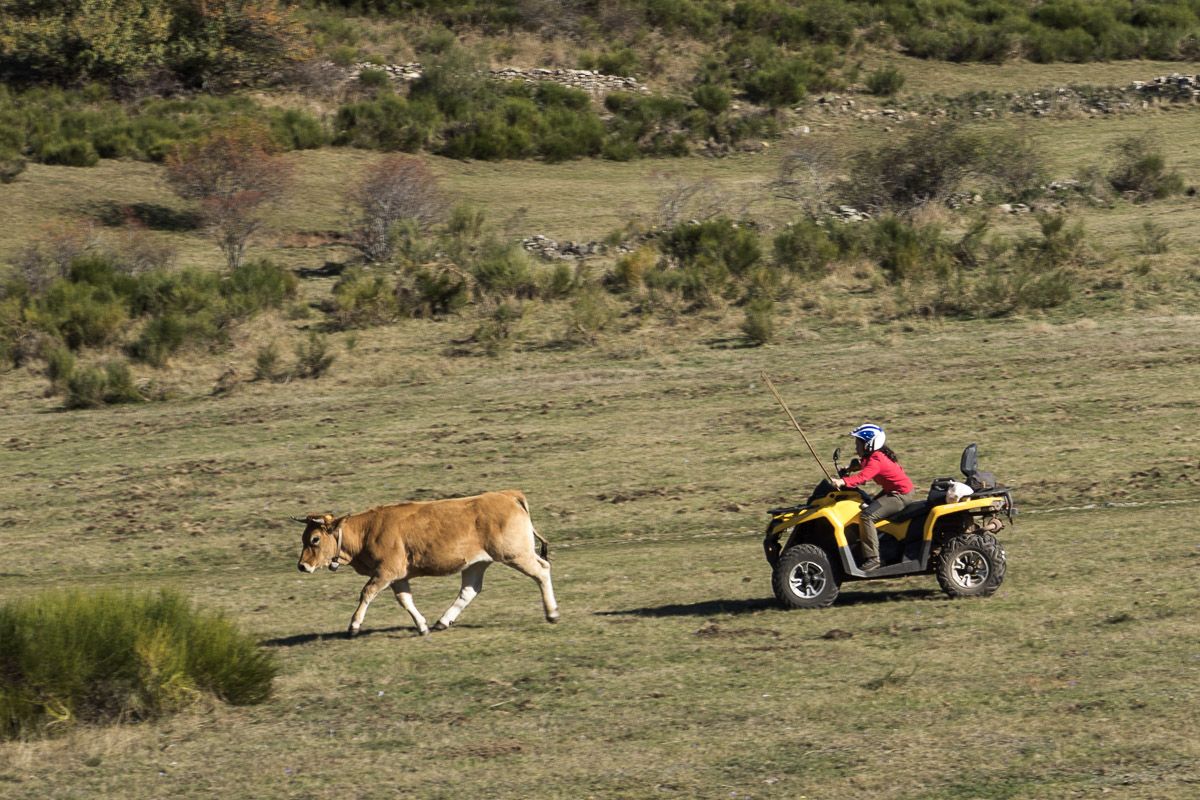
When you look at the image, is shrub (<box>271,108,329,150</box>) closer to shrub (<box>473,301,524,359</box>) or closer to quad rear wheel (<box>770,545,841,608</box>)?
shrub (<box>473,301,524,359</box>)

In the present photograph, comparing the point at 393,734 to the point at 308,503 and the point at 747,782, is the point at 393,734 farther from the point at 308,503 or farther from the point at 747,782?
the point at 308,503

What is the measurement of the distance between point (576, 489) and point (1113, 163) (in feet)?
95.0

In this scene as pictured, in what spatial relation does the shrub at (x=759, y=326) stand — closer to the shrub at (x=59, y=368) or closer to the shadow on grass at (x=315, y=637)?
the shrub at (x=59, y=368)

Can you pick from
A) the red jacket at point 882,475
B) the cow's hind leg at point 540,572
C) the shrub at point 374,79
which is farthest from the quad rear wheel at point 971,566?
the shrub at point 374,79

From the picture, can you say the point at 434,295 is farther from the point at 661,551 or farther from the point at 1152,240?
the point at 661,551

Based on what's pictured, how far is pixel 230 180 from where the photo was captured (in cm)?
4166

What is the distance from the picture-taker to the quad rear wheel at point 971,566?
499 inches

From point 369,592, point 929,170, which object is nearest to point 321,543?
point 369,592

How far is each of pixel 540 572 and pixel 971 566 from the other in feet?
11.1

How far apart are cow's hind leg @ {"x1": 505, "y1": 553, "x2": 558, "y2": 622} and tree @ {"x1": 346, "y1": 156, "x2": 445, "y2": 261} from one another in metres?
26.0

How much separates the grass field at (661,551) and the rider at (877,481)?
55 cm

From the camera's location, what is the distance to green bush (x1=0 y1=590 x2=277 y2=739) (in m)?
10.6

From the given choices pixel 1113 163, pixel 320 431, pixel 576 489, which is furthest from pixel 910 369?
pixel 1113 163

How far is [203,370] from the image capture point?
29.2m
